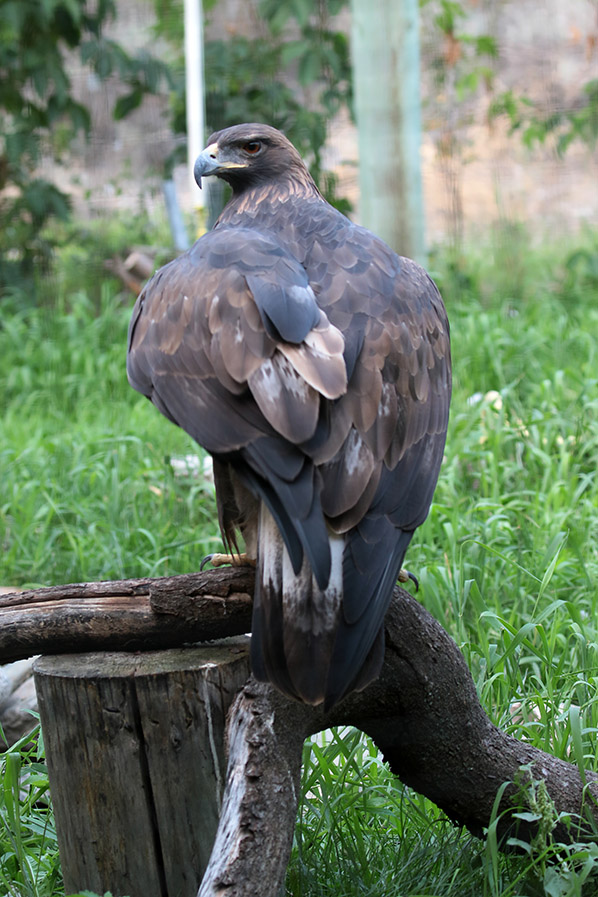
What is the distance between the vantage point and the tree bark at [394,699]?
2.02 metres

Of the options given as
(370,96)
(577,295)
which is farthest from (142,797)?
(577,295)

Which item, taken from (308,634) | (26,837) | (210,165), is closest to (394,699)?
(308,634)

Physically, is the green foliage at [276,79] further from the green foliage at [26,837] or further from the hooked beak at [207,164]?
the green foliage at [26,837]

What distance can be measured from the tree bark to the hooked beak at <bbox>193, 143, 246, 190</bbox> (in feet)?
4.23

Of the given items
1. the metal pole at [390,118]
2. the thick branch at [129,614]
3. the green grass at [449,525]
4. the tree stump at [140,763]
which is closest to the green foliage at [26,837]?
the green grass at [449,525]

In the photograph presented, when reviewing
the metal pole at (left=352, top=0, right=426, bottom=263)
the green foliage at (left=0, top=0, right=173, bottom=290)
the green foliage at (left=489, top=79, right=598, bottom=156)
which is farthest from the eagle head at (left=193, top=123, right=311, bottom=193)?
the green foliage at (left=489, top=79, right=598, bottom=156)

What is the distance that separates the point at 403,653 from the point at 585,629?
0.81 m

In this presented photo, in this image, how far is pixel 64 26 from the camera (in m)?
6.41

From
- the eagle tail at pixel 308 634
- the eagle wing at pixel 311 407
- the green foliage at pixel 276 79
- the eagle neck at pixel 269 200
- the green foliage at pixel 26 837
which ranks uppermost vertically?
the green foliage at pixel 276 79

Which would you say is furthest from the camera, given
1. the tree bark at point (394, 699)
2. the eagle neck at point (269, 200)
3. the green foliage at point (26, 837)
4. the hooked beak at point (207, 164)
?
the hooked beak at point (207, 164)

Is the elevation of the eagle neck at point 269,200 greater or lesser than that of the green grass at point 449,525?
greater

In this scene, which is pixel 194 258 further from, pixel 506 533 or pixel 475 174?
pixel 475 174

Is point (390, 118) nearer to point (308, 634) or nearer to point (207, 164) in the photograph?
point (207, 164)

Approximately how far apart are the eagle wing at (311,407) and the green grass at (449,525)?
0.57m
